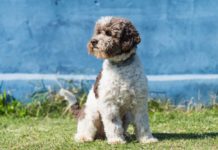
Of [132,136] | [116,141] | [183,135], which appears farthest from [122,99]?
[183,135]

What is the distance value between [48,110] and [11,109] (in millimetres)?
529

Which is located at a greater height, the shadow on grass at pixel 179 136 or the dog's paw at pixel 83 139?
the dog's paw at pixel 83 139

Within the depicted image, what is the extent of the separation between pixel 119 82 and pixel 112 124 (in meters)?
0.45

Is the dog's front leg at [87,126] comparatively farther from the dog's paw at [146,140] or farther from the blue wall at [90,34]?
the blue wall at [90,34]

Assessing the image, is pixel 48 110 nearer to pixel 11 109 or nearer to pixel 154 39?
pixel 11 109

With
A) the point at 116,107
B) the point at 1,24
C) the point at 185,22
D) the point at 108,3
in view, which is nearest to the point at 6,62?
the point at 1,24

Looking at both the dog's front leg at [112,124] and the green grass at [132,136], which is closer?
the dog's front leg at [112,124]

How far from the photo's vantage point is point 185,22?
1029cm

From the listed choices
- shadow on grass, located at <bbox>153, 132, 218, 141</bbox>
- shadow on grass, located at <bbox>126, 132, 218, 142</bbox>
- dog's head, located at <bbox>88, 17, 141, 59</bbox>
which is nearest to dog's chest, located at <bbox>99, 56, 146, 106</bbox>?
dog's head, located at <bbox>88, 17, 141, 59</bbox>

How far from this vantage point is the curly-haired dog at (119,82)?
24.1ft

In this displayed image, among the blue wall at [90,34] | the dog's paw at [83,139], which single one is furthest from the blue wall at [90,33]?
the dog's paw at [83,139]

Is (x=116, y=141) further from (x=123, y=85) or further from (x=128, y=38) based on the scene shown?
(x=128, y=38)

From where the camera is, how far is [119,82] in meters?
7.47

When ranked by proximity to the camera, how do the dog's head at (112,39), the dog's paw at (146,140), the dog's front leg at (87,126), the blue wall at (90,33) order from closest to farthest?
the dog's head at (112,39)
the dog's paw at (146,140)
the dog's front leg at (87,126)
the blue wall at (90,33)
